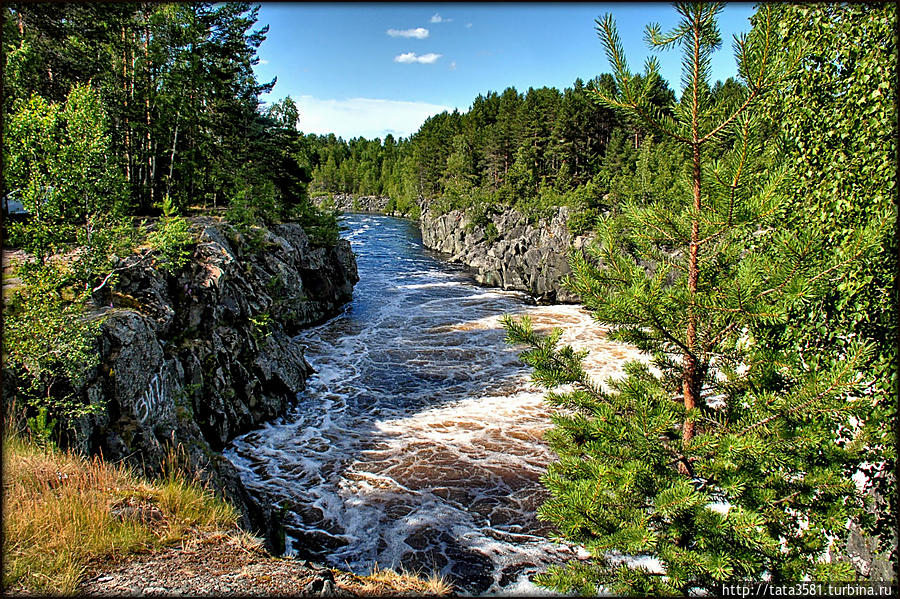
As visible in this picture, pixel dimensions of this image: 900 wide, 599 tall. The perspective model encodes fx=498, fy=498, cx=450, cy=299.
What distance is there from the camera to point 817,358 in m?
5.37

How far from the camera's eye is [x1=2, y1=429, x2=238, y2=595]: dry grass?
4.47 m

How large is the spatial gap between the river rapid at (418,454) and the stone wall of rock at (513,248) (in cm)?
839

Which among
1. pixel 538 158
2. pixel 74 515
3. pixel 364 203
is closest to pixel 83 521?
pixel 74 515

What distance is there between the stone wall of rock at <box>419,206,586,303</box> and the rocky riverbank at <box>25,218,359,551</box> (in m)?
14.9

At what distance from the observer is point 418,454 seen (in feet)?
44.5

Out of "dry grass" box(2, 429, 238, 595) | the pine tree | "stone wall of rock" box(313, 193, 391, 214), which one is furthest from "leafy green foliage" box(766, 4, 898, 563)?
"stone wall of rock" box(313, 193, 391, 214)

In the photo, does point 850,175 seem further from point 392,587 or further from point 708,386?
point 392,587

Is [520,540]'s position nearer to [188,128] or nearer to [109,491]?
[109,491]

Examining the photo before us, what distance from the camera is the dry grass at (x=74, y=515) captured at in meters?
4.47

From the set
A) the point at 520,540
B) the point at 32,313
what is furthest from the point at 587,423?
the point at 32,313

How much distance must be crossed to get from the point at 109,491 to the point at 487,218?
50684 millimetres

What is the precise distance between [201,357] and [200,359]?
105mm

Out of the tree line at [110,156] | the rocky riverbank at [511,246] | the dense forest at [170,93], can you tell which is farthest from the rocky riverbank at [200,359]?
the rocky riverbank at [511,246]

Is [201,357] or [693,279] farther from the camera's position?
[201,357]
